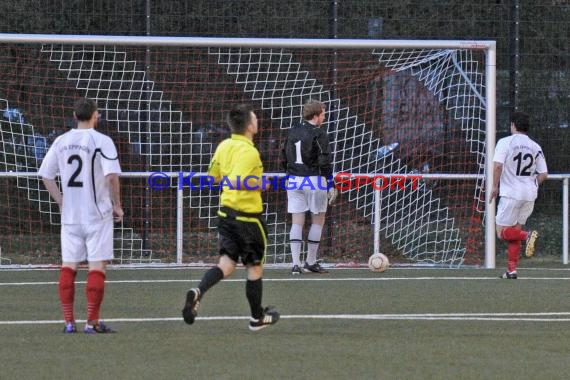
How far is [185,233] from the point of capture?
15.6 metres

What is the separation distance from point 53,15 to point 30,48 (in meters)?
0.69

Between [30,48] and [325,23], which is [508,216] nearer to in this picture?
[325,23]

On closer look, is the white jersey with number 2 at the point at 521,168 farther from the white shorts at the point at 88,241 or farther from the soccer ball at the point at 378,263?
the white shorts at the point at 88,241

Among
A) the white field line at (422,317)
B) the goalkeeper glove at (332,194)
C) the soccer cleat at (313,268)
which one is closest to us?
the white field line at (422,317)

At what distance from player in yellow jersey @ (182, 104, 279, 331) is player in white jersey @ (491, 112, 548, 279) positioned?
16.2 feet

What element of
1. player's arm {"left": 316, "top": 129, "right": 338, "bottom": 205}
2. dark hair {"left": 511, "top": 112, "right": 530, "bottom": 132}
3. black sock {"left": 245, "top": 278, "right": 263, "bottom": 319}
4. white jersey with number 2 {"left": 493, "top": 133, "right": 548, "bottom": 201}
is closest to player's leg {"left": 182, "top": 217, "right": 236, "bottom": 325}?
black sock {"left": 245, "top": 278, "right": 263, "bottom": 319}

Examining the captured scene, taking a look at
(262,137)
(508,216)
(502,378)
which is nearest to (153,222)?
(262,137)

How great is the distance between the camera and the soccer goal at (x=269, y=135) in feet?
50.8

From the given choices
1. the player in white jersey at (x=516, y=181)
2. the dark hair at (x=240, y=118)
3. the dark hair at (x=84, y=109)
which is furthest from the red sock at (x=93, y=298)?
the player in white jersey at (x=516, y=181)

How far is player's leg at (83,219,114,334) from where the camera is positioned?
8.70 metres

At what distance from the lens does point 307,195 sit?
14.0 metres

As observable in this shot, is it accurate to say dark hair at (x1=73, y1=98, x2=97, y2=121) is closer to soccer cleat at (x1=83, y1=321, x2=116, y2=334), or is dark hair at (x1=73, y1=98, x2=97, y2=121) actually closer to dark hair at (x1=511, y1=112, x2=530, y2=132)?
soccer cleat at (x1=83, y1=321, x2=116, y2=334)

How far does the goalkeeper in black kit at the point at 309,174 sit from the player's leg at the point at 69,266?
16.5ft

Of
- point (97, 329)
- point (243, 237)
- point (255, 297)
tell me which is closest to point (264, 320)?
point (255, 297)
